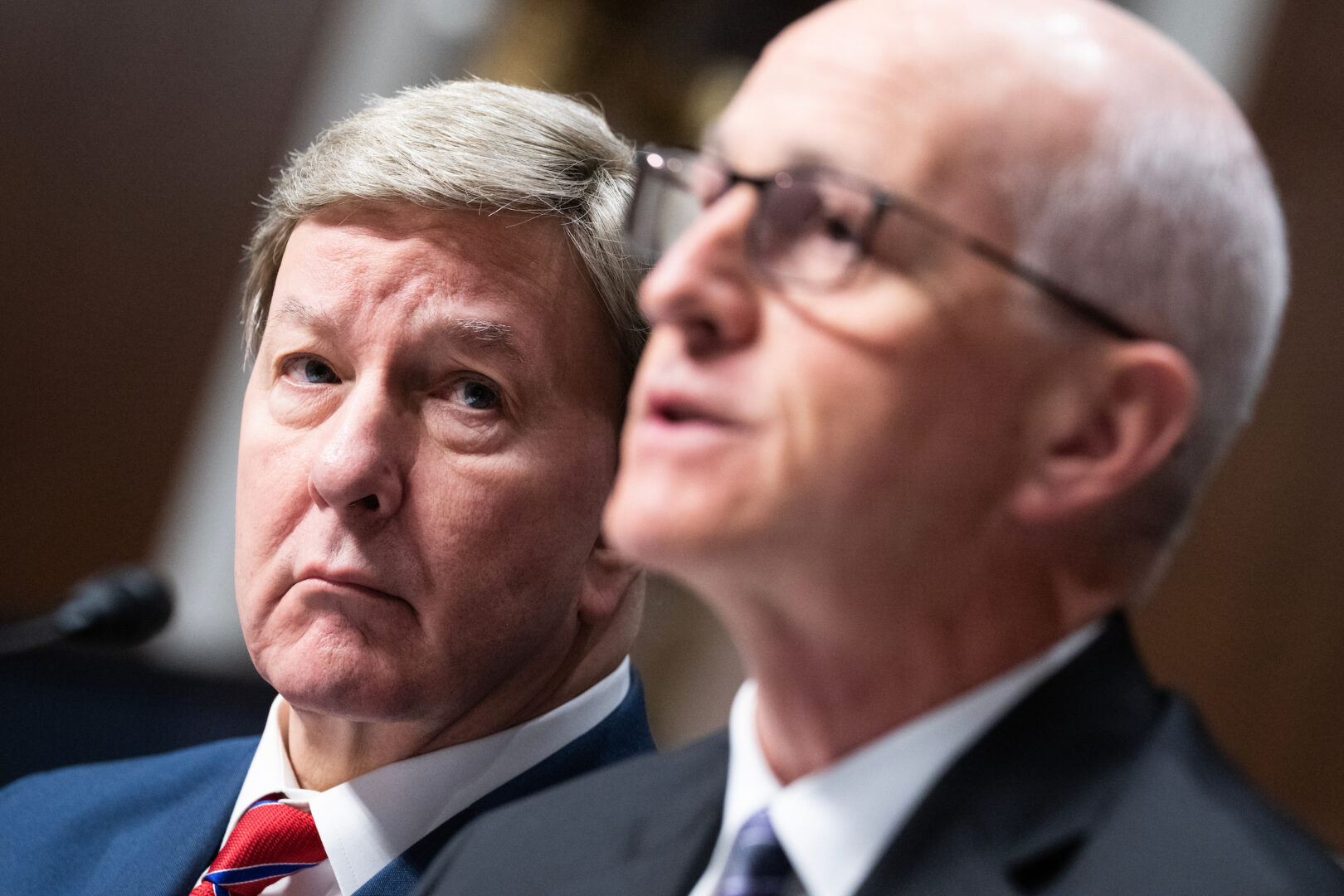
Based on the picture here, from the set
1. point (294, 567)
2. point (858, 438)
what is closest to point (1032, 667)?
point (858, 438)

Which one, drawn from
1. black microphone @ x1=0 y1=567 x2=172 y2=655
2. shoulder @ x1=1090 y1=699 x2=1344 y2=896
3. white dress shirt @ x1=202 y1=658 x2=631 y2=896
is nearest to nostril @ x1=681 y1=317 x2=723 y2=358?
shoulder @ x1=1090 y1=699 x2=1344 y2=896

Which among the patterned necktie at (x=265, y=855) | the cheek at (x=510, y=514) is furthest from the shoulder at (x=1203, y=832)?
the patterned necktie at (x=265, y=855)

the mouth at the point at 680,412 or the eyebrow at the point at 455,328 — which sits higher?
the mouth at the point at 680,412

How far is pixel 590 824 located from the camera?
40.0 inches

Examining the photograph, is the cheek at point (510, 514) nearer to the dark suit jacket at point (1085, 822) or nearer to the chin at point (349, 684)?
the chin at point (349, 684)

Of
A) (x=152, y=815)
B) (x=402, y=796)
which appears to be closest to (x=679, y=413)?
(x=402, y=796)

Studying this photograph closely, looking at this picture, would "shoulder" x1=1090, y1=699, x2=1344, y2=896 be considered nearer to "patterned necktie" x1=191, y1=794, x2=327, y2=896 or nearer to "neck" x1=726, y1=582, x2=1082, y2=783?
"neck" x1=726, y1=582, x2=1082, y2=783

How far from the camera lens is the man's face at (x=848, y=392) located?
31.4 inches

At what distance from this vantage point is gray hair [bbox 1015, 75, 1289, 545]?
820 mm

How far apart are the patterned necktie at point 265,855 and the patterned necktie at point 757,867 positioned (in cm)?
55

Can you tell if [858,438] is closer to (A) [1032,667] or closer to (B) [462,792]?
(A) [1032,667]

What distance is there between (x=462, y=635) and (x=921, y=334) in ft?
1.97

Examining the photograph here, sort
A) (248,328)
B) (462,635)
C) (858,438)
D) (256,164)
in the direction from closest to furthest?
(858,438), (462,635), (248,328), (256,164)

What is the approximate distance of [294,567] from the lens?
1.25 m
